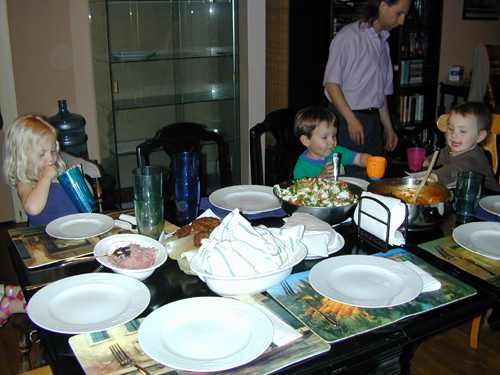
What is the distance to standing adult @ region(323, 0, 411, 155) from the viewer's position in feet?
8.75

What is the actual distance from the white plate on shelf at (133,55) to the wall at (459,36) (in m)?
3.34

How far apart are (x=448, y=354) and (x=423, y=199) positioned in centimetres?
92

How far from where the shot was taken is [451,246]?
136 cm

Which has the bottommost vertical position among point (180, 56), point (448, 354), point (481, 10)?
point (448, 354)

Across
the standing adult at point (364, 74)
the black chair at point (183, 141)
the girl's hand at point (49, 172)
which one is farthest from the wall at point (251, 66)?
the girl's hand at point (49, 172)

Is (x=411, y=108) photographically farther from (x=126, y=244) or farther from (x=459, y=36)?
(x=126, y=244)

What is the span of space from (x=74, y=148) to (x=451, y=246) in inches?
98.1

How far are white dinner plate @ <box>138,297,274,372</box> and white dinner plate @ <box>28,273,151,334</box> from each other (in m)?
0.08

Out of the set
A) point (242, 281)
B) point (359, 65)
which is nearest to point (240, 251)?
point (242, 281)

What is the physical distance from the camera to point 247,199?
1.76 m

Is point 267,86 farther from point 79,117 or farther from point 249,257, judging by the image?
point 249,257

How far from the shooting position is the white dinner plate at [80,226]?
1.44 m

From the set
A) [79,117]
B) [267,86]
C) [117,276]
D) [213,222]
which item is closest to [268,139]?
[267,86]

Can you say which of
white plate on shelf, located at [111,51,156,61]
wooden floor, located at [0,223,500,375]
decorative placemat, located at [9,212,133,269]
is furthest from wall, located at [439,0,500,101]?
decorative placemat, located at [9,212,133,269]
